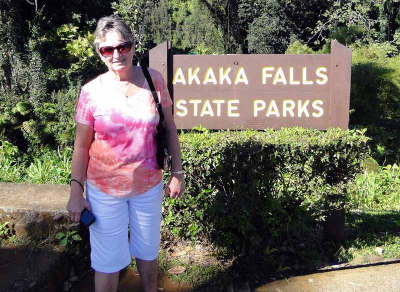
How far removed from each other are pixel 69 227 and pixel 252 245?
127 centimetres

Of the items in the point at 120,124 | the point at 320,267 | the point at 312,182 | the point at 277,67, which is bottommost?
the point at 320,267

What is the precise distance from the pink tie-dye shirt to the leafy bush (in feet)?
2.74

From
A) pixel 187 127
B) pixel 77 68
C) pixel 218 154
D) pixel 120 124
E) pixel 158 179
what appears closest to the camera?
pixel 120 124

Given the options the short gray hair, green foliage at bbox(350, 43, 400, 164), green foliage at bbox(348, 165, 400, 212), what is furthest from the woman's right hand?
green foliage at bbox(350, 43, 400, 164)

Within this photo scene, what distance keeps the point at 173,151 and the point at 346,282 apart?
1581mm

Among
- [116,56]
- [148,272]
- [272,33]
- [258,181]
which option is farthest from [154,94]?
[272,33]

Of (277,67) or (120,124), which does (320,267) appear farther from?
(120,124)

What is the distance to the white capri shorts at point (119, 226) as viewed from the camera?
220cm

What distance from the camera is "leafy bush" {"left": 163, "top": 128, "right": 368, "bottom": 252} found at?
9.86 feet

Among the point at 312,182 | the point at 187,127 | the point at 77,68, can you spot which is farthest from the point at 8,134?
the point at 312,182

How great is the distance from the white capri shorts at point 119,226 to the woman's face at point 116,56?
0.59 meters

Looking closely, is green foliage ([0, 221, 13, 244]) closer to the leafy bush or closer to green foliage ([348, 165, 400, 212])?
the leafy bush

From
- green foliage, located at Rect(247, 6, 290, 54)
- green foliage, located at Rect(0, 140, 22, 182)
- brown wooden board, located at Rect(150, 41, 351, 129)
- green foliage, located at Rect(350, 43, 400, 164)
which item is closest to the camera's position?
brown wooden board, located at Rect(150, 41, 351, 129)

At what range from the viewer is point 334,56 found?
3.29 meters
